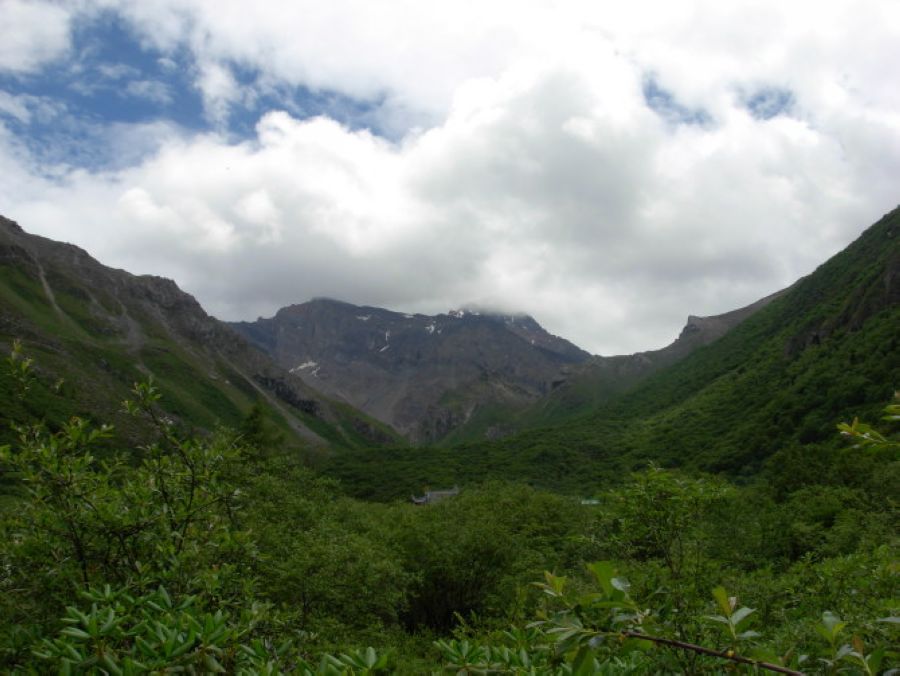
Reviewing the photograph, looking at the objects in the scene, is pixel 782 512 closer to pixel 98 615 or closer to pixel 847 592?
pixel 847 592

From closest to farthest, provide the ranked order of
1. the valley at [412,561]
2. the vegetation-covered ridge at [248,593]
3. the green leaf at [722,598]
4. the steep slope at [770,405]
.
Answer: the green leaf at [722,598], the vegetation-covered ridge at [248,593], the valley at [412,561], the steep slope at [770,405]

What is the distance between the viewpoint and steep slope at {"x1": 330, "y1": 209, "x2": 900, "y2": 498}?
102188 millimetres

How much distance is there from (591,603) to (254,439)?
191 feet

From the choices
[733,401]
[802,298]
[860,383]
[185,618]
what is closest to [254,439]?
[185,618]

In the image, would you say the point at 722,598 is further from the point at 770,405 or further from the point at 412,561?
the point at 770,405

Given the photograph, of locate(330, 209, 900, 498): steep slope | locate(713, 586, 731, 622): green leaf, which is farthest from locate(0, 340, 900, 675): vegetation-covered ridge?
locate(330, 209, 900, 498): steep slope

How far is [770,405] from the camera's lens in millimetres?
125812

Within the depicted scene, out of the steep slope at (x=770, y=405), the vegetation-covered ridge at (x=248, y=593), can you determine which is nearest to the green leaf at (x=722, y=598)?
the vegetation-covered ridge at (x=248, y=593)

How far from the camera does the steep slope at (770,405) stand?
335 feet

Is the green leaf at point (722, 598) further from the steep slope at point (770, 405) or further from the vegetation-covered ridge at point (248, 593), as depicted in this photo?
the steep slope at point (770, 405)

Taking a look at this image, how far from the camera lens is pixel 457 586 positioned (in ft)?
107

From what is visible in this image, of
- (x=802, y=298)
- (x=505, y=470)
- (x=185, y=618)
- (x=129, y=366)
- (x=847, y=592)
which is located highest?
(x=802, y=298)

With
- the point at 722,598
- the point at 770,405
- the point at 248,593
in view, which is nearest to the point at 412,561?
the point at 248,593

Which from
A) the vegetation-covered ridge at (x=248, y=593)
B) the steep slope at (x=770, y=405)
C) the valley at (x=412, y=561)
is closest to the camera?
the vegetation-covered ridge at (x=248, y=593)
